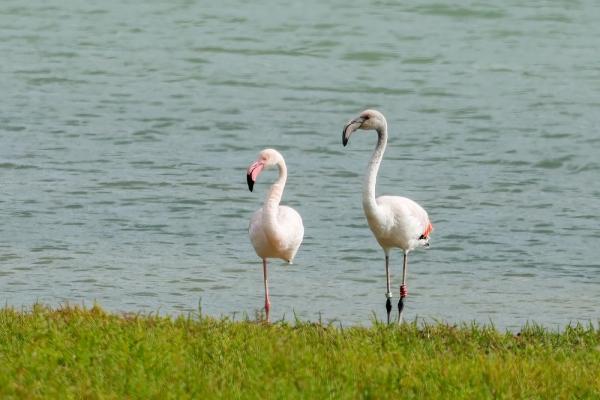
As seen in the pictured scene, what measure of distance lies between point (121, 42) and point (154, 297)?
14.8 m

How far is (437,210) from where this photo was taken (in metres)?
14.2

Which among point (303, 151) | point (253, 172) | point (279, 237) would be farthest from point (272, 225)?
point (303, 151)

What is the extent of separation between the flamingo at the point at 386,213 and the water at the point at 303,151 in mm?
519

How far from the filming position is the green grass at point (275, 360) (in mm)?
7129

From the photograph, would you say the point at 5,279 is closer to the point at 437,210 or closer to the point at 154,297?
the point at 154,297

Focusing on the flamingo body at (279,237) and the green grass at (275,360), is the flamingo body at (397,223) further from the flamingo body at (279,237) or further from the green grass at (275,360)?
the green grass at (275,360)

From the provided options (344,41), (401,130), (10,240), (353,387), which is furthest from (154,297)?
(344,41)

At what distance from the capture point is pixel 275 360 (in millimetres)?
7648

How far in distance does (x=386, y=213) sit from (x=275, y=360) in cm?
319

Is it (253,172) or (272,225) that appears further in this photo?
(272,225)

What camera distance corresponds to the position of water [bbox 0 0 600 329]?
38.0 feet

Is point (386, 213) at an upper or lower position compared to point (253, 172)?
lower

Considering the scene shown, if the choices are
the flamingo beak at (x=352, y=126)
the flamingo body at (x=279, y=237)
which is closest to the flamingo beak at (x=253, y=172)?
the flamingo body at (x=279, y=237)

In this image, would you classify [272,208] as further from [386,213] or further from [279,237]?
[386,213]
